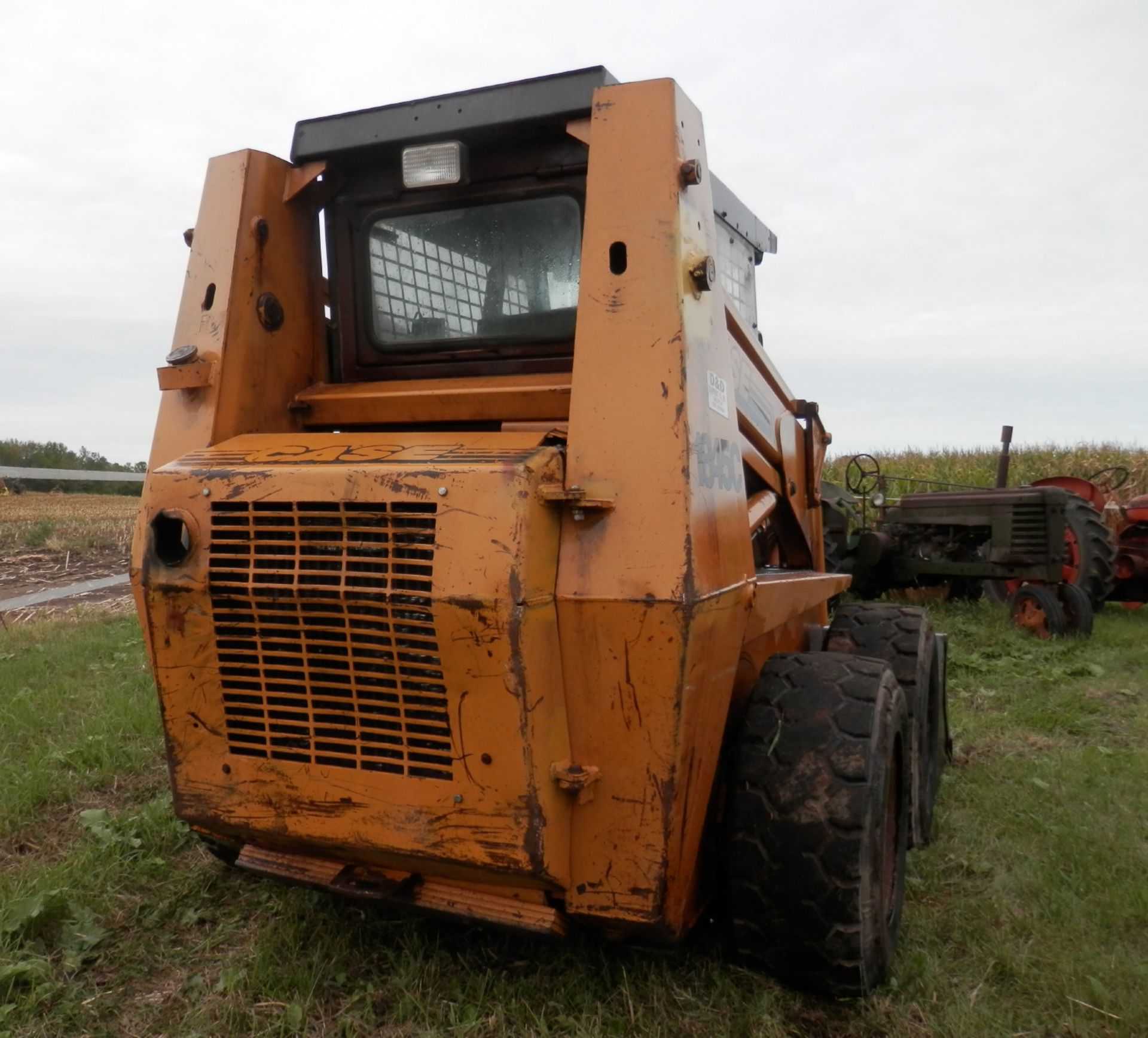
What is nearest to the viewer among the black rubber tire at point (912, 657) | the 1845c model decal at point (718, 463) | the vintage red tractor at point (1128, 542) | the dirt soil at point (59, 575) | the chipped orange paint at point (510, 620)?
the chipped orange paint at point (510, 620)

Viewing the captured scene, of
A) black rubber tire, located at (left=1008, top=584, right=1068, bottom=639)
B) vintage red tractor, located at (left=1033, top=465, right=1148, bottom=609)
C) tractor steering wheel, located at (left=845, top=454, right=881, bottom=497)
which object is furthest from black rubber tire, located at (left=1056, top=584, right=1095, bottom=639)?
tractor steering wheel, located at (left=845, top=454, right=881, bottom=497)

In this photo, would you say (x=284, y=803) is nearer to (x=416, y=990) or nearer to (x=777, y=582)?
(x=416, y=990)

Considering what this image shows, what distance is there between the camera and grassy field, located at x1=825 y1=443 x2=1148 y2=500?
16.9 metres

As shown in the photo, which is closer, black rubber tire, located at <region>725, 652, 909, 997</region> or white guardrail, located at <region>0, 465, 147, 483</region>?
black rubber tire, located at <region>725, 652, 909, 997</region>

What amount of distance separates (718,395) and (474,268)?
1002 millimetres

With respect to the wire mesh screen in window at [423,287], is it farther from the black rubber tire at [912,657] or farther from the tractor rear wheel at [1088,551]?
the tractor rear wheel at [1088,551]

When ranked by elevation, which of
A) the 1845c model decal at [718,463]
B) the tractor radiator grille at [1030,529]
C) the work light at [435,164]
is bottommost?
the tractor radiator grille at [1030,529]

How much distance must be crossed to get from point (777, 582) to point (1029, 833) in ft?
5.50

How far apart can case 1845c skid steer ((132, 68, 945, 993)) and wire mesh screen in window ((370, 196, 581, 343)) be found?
2cm

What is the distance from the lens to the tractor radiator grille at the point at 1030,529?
331 inches

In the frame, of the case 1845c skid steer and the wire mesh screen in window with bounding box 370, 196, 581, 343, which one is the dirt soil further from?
the case 1845c skid steer

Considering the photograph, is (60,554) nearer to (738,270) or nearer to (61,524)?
(61,524)

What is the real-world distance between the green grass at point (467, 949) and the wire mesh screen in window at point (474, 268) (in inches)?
71.6

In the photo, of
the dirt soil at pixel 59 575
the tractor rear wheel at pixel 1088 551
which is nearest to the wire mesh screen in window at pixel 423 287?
the dirt soil at pixel 59 575
